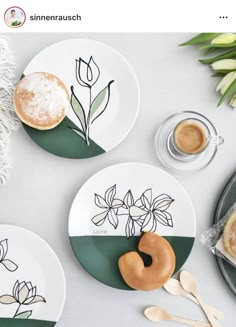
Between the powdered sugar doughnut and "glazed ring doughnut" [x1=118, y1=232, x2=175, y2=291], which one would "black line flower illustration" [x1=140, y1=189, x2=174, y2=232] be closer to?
"glazed ring doughnut" [x1=118, y1=232, x2=175, y2=291]

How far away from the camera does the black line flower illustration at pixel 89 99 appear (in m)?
1.10

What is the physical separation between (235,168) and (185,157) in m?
0.12

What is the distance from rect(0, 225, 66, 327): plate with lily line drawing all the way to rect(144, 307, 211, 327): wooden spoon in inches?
7.6

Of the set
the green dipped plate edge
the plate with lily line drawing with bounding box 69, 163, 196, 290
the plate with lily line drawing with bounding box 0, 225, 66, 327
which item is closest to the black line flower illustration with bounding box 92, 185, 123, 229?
the plate with lily line drawing with bounding box 69, 163, 196, 290

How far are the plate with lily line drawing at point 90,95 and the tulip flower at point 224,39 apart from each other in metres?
0.20

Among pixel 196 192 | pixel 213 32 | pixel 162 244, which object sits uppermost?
pixel 213 32

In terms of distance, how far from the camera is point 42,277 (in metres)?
1.06

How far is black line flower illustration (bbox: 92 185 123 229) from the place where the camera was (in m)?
1.08

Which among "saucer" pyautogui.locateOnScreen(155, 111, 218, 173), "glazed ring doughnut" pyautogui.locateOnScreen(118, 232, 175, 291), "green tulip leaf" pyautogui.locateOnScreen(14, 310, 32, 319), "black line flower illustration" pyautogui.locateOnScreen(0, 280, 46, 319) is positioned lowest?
"green tulip leaf" pyautogui.locateOnScreen(14, 310, 32, 319)

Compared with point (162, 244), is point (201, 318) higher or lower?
lower

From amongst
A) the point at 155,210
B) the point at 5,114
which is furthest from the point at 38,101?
the point at 155,210

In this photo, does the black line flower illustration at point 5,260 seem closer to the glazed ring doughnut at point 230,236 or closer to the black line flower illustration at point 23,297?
the black line flower illustration at point 23,297

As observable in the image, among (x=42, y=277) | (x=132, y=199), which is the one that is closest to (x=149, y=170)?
(x=132, y=199)
